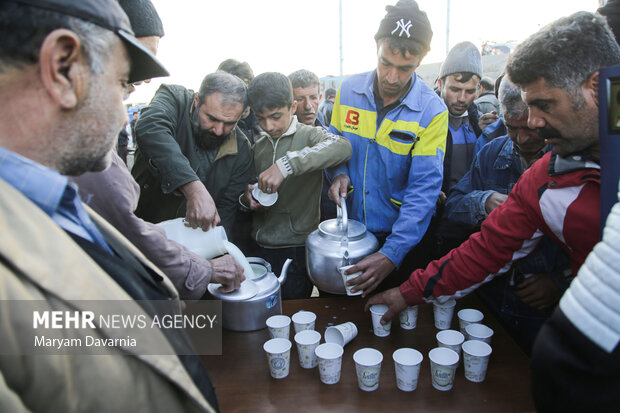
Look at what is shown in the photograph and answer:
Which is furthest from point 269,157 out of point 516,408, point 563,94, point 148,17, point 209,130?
point 516,408

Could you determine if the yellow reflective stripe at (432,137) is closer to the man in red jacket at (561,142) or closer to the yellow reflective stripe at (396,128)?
the yellow reflective stripe at (396,128)

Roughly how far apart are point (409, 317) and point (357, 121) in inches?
44.0

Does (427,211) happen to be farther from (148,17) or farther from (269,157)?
(148,17)

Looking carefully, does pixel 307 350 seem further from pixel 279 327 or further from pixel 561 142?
pixel 561 142

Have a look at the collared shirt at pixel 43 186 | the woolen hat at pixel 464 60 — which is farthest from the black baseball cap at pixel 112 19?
the woolen hat at pixel 464 60

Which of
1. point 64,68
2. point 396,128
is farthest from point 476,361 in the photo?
point 64,68

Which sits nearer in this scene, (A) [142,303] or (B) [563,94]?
(A) [142,303]

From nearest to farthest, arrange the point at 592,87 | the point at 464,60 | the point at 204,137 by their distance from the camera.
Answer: the point at 592,87 → the point at 204,137 → the point at 464,60

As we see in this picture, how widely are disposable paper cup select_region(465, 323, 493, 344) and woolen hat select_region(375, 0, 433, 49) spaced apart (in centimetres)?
140

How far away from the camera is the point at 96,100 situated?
76 centimetres

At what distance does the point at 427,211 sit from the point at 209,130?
131 cm

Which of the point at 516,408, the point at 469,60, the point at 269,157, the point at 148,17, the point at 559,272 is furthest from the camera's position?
the point at 469,60

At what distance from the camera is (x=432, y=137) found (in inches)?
75.2

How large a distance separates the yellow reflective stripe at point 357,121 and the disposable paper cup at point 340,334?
107 centimetres
